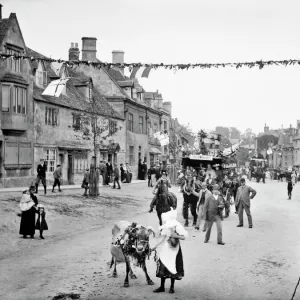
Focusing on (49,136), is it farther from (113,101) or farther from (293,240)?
(293,240)

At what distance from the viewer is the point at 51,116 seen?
31578 millimetres

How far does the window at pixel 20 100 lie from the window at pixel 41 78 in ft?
9.72

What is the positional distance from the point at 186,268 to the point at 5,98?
64.7ft

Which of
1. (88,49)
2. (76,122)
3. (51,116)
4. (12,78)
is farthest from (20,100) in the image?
(88,49)

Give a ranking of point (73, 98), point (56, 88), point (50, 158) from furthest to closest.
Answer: point (73, 98), point (50, 158), point (56, 88)

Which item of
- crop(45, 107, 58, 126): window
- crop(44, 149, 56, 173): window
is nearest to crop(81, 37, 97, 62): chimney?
crop(45, 107, 58, 126): window

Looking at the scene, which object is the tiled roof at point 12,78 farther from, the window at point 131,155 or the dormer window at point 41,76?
the window at point 131,155

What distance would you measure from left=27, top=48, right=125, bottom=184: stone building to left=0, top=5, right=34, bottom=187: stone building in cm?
96

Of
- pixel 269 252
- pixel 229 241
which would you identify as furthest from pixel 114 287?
pixel 229 241

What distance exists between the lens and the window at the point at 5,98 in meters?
26.8

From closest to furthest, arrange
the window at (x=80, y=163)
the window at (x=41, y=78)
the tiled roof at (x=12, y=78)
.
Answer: the tiled roof at (x=12, y=78) < the window at (x=41, y=78) < the window at (x=80, y=163)

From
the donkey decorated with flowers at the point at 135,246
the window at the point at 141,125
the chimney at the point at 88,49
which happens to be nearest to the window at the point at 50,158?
the chimney at the point at 88,49

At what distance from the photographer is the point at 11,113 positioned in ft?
89.1

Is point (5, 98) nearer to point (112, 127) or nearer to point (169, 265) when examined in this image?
point (112, 127)
